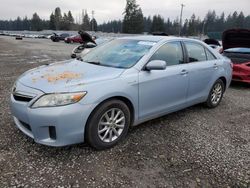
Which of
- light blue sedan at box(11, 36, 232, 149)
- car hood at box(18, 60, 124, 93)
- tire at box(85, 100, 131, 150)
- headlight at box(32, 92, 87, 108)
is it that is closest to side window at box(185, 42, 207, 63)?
light blue sedan at box(11, 36, 232, 149)

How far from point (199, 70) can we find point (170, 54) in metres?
0.79

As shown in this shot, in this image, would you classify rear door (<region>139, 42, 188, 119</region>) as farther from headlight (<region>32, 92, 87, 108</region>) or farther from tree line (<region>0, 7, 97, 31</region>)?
tree line (<region>0, 7, 97, 31</region>)

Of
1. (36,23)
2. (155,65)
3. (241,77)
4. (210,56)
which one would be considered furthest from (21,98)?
(36,23)

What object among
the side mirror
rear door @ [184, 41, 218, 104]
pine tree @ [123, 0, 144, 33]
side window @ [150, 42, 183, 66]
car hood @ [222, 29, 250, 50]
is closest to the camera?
the side mirror

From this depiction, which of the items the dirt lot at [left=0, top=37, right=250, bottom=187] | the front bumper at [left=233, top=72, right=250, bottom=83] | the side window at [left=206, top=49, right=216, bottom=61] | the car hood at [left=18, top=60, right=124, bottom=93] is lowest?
the dirt lot at [left=0, top=37, right=250, bottom=187]

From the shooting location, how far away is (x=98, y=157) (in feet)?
10.5

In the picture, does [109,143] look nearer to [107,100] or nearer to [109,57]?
[107,100]

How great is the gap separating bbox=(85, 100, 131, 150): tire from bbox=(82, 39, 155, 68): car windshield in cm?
69

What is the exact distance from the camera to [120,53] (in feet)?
13.2

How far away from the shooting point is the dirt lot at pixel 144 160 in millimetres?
2773

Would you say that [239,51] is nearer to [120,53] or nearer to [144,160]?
[120,53]

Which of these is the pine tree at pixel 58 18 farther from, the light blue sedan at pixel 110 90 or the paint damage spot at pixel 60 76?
the paint damage spot at pixel 60 76

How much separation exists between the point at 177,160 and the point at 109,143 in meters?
0.94

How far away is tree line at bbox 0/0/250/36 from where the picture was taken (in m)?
76.3
